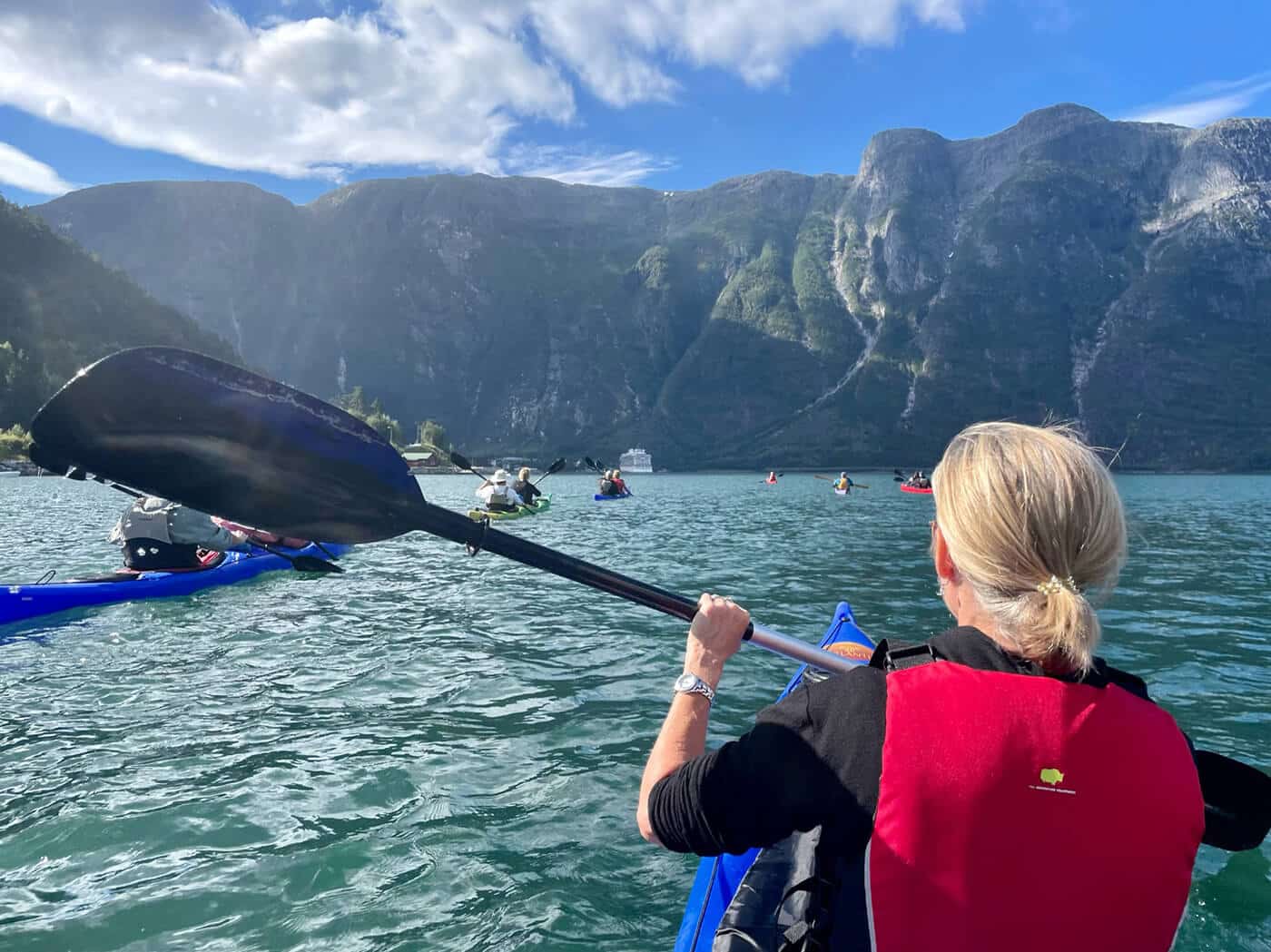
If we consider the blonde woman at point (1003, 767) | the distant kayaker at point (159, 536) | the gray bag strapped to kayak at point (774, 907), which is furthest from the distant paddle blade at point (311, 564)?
the distant kayaker at point (159, 536)

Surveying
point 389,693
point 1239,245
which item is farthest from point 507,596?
point 1239,245

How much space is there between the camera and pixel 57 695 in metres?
8.12

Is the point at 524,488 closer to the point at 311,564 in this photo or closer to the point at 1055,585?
the point at 311,564

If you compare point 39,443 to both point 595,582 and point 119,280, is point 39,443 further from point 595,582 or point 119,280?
point 119,280

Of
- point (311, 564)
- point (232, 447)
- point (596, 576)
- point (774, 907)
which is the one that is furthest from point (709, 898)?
point (311, 564)

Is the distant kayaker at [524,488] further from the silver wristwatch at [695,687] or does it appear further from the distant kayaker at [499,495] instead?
the silver wristwatch at [695,687]

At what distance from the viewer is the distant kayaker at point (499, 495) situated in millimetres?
27969

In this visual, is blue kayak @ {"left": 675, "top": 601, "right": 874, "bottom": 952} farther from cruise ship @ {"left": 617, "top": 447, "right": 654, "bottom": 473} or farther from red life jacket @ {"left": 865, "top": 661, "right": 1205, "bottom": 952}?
cruise ship @ {"left": 617, "top": 447, "right": 654, "bottom": 473}

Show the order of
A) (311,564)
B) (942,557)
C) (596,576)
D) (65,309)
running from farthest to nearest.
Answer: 1. (65,309)
2. (311,564)
3. (596,576)
4. (942,557)

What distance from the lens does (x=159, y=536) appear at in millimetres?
13547

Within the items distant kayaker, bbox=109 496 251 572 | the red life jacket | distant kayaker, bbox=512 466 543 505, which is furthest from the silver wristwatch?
distant kayaker, bbox=512 466 543 505

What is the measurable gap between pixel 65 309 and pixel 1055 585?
18146 cm

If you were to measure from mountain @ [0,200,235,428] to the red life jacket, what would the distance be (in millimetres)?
145030

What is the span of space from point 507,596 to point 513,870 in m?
9.75
